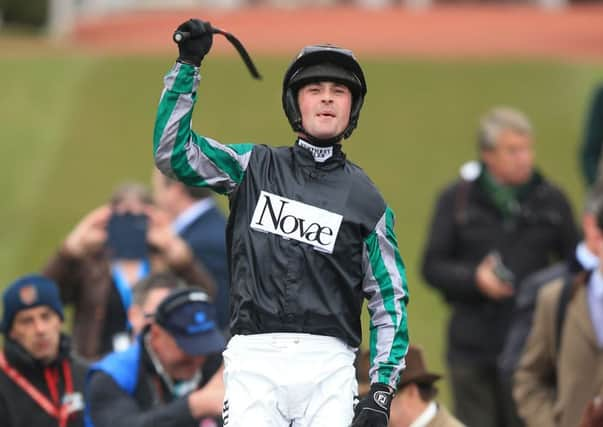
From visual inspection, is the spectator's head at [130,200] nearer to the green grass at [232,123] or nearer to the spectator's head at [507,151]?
the spectator's head at [507,151]

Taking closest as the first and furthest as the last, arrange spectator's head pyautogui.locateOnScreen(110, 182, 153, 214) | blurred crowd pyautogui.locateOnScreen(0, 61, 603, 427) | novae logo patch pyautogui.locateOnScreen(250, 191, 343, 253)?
novae logo patch pyautogui.locateOnScreen(250, 191, 343, 253), blurred crowd pyautogui.locateOnScreen(0, 61, 603, 427), spectator's head pyautogui.locateOnScreen(110, 182, 153, 214)

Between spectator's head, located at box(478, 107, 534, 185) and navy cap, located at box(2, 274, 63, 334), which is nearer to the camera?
navy cap, located at box(2, 274, 63, 334)

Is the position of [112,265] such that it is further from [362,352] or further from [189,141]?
[189,141]

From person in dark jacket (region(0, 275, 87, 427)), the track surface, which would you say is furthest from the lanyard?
the track surface

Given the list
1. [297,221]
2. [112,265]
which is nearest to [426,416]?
[297,221]

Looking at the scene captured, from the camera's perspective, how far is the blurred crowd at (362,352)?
6660 mm

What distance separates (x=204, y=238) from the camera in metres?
9.60

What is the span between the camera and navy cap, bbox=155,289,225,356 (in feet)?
21.9

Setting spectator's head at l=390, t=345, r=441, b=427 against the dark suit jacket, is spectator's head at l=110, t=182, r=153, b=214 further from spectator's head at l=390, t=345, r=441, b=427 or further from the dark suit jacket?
spectator's head at l=390, t=345, r=441, b=427

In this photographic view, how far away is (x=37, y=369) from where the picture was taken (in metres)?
7.13

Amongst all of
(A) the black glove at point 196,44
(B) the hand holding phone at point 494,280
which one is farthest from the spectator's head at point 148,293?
(A) the black glove at point 196,44

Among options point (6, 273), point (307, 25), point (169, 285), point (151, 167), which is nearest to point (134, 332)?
point (169, 285)

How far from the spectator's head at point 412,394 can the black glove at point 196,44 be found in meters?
1.74

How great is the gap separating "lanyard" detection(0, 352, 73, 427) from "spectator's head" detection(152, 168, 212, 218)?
2.56 meters
